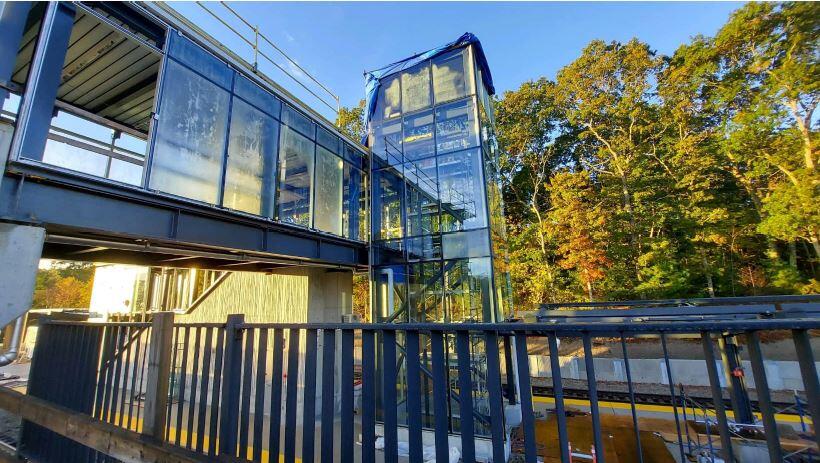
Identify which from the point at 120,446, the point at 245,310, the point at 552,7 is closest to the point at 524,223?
the point at 552,7

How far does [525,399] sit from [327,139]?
881 cm

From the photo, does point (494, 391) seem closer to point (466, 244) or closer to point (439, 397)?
point (439, 397)

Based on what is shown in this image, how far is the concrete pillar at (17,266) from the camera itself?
345 cm

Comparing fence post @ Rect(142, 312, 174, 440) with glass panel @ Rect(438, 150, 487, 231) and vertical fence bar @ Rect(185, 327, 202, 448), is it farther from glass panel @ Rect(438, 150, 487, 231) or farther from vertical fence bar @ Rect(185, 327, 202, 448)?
glass panel @ Rect(438, 150, 487, 231)

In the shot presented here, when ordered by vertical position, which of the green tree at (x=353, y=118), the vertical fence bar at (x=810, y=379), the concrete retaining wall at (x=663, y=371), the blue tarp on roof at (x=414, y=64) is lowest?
the concrete retaining wall at (x=663, y=371)

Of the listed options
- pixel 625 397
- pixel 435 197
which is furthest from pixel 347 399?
pixel 625 397

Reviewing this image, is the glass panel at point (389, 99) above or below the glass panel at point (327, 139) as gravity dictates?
above

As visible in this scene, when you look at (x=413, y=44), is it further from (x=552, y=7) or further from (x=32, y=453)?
(x=32, y=453)

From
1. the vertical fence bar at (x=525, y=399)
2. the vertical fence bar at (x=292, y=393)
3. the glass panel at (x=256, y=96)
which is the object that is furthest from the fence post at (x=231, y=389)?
the glass panel at (x=256, y=96)

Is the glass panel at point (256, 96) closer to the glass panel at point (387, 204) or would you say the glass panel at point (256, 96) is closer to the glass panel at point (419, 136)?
the glass panel at point (387, 204)

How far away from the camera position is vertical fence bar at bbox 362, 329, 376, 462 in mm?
1957

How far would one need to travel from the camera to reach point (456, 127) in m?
9.44

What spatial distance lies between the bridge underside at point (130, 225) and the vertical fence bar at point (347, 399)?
14.0 ft

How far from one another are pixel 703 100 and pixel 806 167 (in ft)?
20.9
